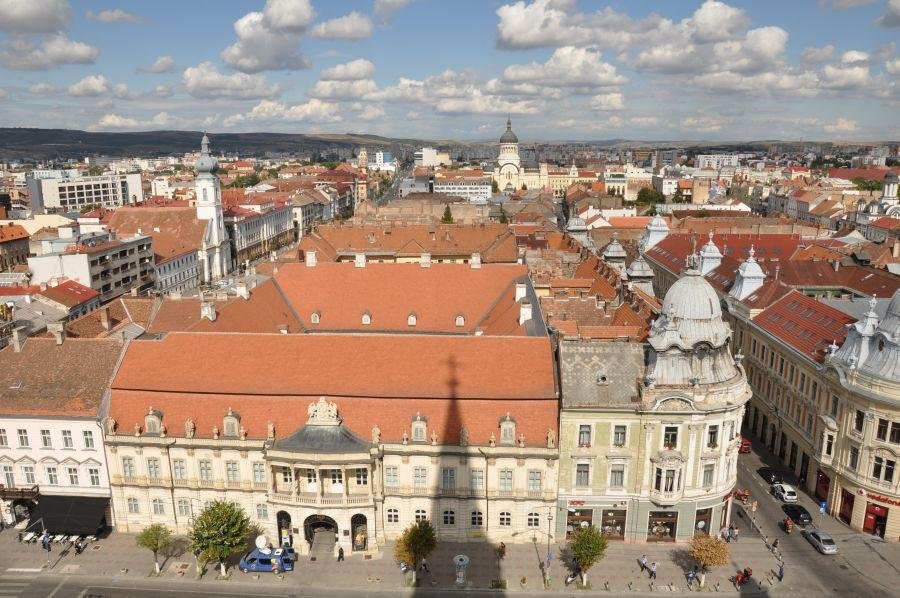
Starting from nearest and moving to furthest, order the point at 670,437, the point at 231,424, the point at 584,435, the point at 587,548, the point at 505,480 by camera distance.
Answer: the point at 587,548
the point at 670,437
the point at 584,435
the point at 231,424
the point at 505,480

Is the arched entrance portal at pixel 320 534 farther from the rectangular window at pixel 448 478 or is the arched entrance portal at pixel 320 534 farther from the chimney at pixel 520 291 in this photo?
the chimney at pixel 520 291

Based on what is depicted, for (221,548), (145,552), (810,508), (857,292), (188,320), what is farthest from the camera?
(857,292)

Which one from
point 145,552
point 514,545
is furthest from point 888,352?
point 145,552

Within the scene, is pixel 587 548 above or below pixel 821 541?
above

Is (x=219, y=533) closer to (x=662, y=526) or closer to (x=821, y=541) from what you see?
(x=662, y=526)

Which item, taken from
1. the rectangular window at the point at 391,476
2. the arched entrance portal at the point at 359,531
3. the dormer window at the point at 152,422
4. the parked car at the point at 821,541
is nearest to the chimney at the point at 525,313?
the rectangular window at the point at 391,476

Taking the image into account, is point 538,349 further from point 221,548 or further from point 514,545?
point 221,548

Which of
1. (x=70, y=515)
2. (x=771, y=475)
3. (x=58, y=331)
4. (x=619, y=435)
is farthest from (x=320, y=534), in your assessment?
(x=771, y=475)
